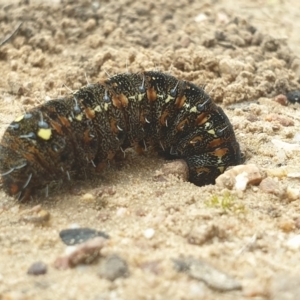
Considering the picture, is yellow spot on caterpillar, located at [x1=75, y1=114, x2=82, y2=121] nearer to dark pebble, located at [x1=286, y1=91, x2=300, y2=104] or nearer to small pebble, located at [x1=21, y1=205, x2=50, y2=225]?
small pebble, located at [x1=21, y1=205, x2=50, y2=225]

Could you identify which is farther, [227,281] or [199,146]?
[199,146]

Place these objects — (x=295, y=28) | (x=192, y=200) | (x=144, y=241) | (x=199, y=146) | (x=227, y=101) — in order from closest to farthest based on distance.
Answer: (x=144, y=241), (x=192, y=200), (x=199, y=146), (x=227, y=101), (x=295, y=28)

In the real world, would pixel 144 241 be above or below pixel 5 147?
below

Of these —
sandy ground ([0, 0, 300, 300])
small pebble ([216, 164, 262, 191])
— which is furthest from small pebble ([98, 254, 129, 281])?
small pebble ([216, 164, 262, 191])

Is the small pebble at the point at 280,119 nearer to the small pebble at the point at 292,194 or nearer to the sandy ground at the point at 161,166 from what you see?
the sandy ground at the point at 161,166

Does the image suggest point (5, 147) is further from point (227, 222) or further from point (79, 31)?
point (79, 31)

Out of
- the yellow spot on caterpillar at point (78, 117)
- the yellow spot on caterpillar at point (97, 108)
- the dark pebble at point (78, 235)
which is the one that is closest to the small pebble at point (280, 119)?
the yellow spot on caterpillar at point (97, 108)

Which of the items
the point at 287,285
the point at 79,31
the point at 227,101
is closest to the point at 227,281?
the point at 287,285
